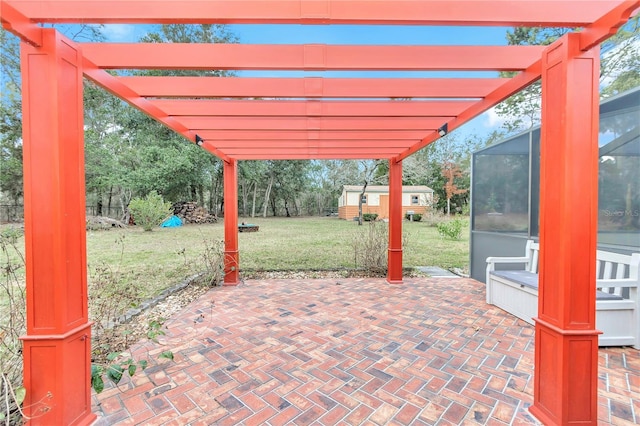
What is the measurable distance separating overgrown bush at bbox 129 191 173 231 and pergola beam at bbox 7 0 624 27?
1243cm

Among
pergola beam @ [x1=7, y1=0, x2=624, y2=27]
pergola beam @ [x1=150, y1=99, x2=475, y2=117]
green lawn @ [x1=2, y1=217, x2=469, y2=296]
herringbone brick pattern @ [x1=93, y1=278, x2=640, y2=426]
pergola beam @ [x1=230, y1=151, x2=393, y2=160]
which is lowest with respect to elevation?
herringbone brick pattern @ [x1=93, y1=278, x2=640, y2=426]

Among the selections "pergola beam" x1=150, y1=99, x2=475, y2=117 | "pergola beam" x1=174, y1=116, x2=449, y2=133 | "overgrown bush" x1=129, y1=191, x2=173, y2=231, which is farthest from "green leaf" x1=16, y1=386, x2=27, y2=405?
"overgrown bush" x1=129, y1=191, x2=173, y2=231

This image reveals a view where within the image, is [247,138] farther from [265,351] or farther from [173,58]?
[265,351]

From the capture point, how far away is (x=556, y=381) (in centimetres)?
181

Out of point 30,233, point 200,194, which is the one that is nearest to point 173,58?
point 30,233

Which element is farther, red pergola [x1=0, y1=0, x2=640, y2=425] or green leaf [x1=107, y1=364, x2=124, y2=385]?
green leaf [x1=107, y1=364, x2=124, y2=385]

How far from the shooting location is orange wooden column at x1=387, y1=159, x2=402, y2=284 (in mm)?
5375

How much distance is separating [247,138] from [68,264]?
2.69 metres

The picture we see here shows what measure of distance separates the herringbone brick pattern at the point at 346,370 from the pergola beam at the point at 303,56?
2.50 m

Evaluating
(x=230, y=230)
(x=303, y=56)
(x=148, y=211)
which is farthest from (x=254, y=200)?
(x=303, y=56)

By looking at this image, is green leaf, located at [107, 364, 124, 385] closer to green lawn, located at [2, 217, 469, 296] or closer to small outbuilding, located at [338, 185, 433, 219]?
green lawn, located at [2, 217, 469, 296]

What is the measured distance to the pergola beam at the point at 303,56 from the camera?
2.06 metres

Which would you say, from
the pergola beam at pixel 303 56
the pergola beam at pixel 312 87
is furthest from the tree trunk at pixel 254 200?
the pergola beam at pixel 303 56

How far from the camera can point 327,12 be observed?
1.60m
